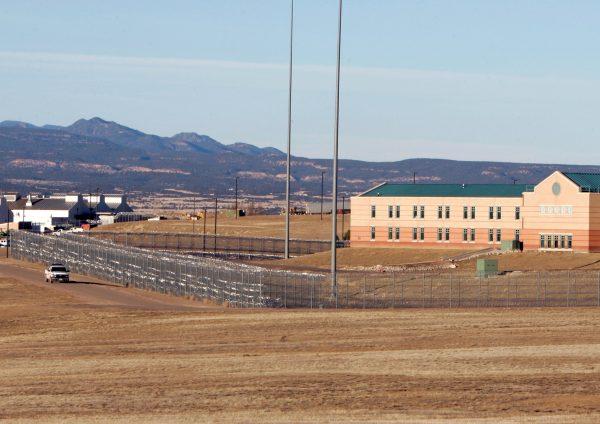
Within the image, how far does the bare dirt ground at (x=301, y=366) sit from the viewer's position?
1212 inches

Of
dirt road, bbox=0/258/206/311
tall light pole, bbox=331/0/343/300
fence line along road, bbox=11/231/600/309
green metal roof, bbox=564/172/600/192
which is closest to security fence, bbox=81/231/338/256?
green metal roof, bbox=564/172/600/192

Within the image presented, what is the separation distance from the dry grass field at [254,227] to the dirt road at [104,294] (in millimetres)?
69839

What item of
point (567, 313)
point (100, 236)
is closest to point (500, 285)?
point (567, 313)

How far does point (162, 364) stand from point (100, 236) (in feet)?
387

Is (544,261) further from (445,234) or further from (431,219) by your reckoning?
(431,219)

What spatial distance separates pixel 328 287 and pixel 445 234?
55.1m

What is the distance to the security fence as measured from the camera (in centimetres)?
13762

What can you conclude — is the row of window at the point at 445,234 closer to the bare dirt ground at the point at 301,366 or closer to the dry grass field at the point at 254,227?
the dry grass field at the point at 254,227

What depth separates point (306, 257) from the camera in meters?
118

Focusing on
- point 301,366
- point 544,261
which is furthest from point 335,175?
point 544,261

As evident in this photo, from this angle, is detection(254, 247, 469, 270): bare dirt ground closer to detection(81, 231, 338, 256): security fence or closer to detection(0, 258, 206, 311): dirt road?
detection(81, 231, 338, 256): security fence

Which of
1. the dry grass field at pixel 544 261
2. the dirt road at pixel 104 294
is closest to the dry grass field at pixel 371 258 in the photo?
the dry grass field at pixel 544 261

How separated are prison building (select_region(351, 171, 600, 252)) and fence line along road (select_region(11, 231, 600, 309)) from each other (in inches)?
925

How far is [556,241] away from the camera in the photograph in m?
110
